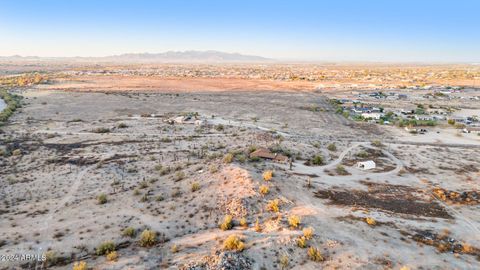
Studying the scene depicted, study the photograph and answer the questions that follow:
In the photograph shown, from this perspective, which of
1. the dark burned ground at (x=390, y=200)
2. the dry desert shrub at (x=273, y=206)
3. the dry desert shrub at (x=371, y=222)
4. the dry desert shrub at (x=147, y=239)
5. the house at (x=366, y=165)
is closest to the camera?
the dry desert shrub at (x=147, y=239)

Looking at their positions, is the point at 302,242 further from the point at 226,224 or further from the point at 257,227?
the point at 226,224

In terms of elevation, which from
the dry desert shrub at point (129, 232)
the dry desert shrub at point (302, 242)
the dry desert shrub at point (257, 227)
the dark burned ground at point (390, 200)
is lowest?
the dark burned ground at point (390, 200)

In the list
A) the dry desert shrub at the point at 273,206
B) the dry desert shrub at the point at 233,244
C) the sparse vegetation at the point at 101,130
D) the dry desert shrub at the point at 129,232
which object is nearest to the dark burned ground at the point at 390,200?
the dry desert shrub at the point at 273,206

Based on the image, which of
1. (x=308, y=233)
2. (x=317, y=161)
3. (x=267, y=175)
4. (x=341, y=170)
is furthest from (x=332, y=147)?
(x=308, y=233)

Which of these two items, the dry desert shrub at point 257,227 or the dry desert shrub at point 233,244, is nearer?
the dry desert shrub at point 233,244

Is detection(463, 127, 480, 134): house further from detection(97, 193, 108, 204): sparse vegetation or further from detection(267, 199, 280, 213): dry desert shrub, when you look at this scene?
detection(97, 193, 108, 204): sparse vegetation

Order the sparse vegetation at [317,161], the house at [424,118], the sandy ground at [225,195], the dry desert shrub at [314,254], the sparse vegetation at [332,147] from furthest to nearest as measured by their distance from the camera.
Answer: the house at [424,118] → the sparse vegetation at [332,147] → the sparse vegetation at [317,161] → the sandy ground at [225,195] → the dry desert shrub at [314,254]

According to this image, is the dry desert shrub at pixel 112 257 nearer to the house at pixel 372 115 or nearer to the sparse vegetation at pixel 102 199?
the sparse vegetation at pixel 102 199

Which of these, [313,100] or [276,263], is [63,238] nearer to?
[276,263]
